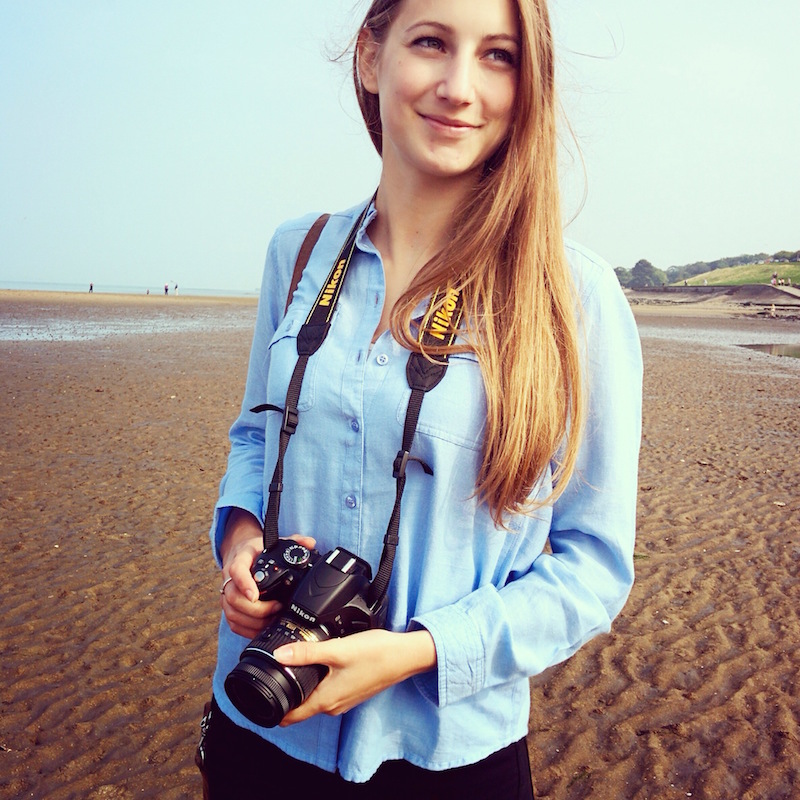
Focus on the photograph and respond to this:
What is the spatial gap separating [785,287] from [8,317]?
72128mm

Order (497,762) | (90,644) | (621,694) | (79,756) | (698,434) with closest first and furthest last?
(497,762) → (79,756) → (621,694) → (90,644) → (698,434)

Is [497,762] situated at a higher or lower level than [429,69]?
lower

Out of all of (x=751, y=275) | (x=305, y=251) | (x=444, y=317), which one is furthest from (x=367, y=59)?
(x=751, y=275)

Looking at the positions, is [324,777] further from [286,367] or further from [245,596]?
[286,367]

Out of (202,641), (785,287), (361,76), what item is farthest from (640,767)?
(785,287)

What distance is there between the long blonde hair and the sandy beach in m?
3.26

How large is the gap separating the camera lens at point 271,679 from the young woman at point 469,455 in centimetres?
13

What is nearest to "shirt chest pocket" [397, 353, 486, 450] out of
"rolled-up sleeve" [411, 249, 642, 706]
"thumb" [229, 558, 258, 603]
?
"rolled-up sleeve" [411, 249, 642, 706]

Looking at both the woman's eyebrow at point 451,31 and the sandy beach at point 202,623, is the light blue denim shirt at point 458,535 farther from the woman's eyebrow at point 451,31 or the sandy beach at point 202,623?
the sandy beach at point 202,623

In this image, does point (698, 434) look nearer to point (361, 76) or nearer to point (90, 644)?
point (90, 644)

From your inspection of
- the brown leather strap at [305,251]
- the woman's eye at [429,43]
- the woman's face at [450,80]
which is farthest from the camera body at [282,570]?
the woman's eye at [429,43]

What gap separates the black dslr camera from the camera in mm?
1396

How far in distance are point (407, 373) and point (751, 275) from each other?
10505cm

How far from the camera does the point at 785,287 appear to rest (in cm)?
7706
